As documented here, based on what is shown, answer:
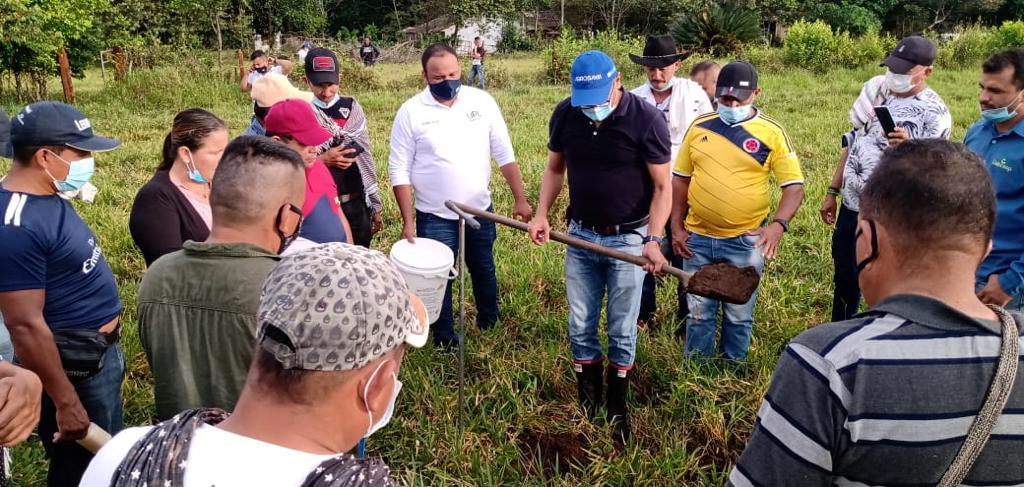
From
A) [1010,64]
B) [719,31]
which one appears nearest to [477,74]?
[719,31]

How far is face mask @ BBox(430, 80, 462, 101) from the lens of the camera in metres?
3.98

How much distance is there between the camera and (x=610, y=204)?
3.32 metres

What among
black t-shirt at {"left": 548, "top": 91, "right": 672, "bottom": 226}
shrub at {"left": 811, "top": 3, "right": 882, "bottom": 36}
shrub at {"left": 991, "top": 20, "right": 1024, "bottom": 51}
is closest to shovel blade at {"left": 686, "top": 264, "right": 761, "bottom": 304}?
black t-shirt at {"left": 548, "top": 91, "right": 672, "bottom": 226}

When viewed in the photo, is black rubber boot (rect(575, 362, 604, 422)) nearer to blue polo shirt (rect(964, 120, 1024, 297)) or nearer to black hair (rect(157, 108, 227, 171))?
blue polo shirt (rect(964, 120, 1024, 297))

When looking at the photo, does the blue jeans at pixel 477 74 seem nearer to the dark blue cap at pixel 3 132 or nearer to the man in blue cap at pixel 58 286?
the dark blue cap at pixel 3 132

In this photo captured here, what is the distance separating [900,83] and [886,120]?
1.36 ft

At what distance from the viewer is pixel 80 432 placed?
2.21 metres

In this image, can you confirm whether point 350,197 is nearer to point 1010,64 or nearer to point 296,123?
point 296,123

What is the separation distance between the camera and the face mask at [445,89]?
157 inches

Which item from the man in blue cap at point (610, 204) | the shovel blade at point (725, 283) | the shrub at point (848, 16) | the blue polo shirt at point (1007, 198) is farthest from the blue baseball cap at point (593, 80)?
the shrub at point (848, 16)

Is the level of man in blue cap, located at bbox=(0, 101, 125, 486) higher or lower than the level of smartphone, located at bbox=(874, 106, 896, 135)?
lower

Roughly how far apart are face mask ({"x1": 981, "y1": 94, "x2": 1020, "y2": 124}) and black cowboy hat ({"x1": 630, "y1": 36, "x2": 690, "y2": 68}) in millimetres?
2052

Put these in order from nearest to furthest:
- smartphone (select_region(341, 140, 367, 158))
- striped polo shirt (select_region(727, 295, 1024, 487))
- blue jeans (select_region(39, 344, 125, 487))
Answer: striped polo shirt (select_region(727, 295, 1024, 487)) < blue jeans (select_region(39, 344, 125, 487)) < smartphone (select_region(341, 140, 367, 158))

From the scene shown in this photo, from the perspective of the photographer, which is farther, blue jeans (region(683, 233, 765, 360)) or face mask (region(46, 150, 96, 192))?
blue jeans (region(683, 233, 765, 360))
